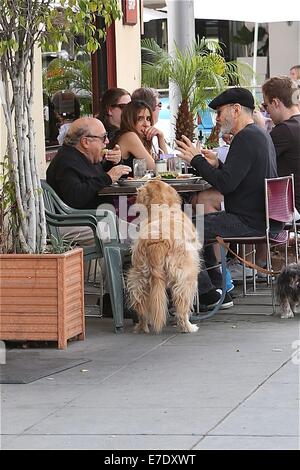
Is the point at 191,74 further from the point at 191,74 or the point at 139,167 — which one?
the point at 139,167

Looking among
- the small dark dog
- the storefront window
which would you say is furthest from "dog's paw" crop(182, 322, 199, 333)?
the storefront window

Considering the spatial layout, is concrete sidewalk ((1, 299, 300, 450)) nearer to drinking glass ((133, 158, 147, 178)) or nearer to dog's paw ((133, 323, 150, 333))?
dog's paw ((133, 323, 150, 333))

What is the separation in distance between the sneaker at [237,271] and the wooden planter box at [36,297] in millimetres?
3036

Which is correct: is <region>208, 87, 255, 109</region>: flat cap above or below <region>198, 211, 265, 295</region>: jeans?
above

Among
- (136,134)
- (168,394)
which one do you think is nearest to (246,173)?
(136,134)

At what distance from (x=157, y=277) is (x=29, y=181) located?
1.09 m

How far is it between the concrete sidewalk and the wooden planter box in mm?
169

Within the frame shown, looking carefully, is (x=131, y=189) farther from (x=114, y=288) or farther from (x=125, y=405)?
(x=125, y=405)

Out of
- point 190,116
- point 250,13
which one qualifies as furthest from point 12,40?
point 250,13

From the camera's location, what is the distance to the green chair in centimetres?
792

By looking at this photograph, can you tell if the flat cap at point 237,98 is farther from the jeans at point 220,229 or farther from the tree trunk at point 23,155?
the tree trunk at point 23,155

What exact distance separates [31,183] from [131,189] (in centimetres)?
128
